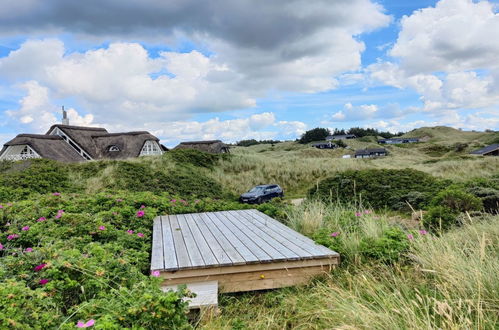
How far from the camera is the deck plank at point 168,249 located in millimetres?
4085

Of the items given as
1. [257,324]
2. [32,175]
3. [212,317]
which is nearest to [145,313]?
[212,317]

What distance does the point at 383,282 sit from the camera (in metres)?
3.75

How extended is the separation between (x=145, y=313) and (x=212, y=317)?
1.02 m

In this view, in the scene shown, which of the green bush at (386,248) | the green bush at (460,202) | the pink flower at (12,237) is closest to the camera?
the green bush at (386,248)

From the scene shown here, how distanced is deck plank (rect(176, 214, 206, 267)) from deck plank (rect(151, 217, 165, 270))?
0.37 m

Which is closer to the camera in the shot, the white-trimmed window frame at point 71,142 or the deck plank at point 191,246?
the deck plank at point 191,246

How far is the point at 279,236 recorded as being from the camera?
5.45 metres

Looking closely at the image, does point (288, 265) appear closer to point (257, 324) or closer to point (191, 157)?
point (257, 324)

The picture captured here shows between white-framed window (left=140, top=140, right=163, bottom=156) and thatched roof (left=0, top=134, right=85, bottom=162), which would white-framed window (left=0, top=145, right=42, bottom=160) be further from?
white-framed window (left=140, top=140, right=163, bottom=156)

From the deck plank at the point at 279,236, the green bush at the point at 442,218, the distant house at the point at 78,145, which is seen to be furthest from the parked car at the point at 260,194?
the distant house at the point at 78,145

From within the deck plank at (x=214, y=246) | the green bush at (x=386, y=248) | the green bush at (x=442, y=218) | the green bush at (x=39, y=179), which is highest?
the green bush at (x=39, y=179)

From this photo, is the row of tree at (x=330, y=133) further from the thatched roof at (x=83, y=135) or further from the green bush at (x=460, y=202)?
the green bush at (x=460, y=202)

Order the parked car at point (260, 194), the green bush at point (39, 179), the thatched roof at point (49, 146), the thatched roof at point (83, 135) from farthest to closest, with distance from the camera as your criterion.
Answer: the thatched roof at point (83, 135)
the thatched roof at point (49, 146)
the parked car at point (260, 194)
the green bush at point (39, 179)

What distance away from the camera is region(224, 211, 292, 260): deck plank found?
14.0 ft
